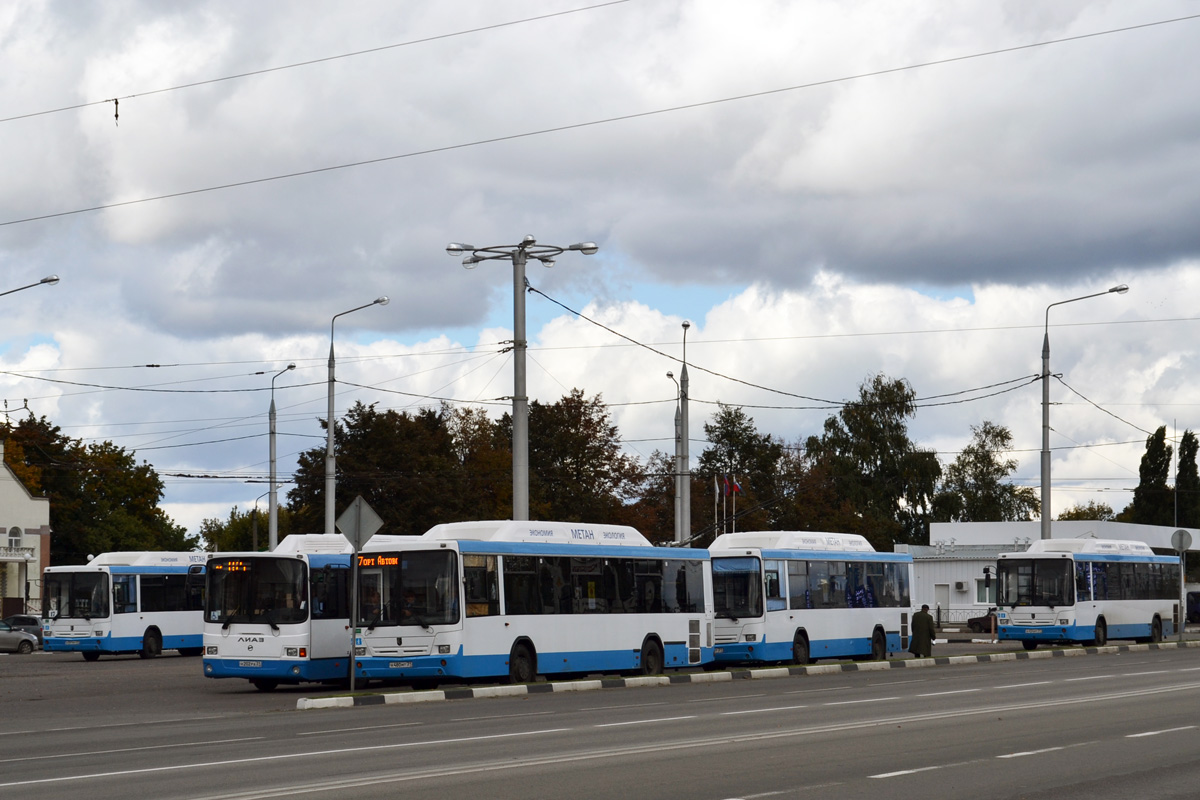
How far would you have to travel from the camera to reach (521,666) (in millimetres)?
26047

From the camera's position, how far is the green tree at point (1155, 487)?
344ft

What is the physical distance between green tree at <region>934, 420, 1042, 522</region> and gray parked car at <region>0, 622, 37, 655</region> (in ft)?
193

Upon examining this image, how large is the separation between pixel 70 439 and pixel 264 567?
73336mm

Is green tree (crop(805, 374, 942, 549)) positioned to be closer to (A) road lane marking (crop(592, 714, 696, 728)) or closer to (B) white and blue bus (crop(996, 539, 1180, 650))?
(B) white and blue bus (crop(996, 539, 1180, 650))

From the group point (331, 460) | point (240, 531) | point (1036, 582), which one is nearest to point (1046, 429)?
point (1036, 582)

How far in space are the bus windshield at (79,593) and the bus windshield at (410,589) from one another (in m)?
20.0

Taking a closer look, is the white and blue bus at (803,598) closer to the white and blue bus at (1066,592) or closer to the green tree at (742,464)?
the white and blue bus at (1066,592)

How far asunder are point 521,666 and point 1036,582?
2204 centimetres

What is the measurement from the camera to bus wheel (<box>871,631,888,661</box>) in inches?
1421

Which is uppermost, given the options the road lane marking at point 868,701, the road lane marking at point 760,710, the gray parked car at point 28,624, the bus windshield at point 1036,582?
the bus windshield at point 1036,582

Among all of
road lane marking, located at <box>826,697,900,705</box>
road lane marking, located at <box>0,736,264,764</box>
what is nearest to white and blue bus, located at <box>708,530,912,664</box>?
road lane marking, located at <box>826,697,900,705</box>

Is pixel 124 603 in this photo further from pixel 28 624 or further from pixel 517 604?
pixel 517 604

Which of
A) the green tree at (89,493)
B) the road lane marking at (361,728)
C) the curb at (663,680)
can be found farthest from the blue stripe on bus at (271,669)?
the green tree at (89,493)

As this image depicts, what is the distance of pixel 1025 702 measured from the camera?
21.6 meters
